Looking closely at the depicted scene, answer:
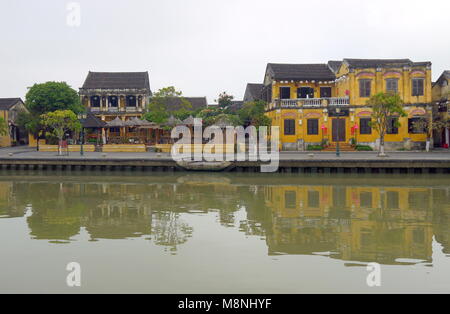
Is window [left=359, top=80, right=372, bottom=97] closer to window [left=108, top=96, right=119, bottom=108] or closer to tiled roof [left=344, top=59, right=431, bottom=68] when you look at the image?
tiled roof [left=344, top=59, right=431, bottom=68]

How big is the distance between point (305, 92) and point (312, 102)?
3106mm

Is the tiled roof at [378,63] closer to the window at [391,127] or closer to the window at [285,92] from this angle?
the window at [391,127]

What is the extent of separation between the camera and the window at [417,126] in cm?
3959

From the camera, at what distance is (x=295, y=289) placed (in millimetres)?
9695

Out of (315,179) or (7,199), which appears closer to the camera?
(7,199)

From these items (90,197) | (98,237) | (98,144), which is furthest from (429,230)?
(98,144)

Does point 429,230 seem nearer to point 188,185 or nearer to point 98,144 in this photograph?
point 188,185

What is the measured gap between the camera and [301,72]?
147 ft

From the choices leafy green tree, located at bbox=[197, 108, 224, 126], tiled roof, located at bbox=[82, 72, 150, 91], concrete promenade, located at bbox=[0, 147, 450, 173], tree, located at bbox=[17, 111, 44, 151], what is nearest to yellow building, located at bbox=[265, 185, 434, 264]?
concrete promenade, located at bbox=[0, 147, 450, 173]

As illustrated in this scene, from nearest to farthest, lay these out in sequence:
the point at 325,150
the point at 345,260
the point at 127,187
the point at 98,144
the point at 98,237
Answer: the point at 345,260, the point at 98,237, the point at 127,187, the point at 325,150, the point at 98,144

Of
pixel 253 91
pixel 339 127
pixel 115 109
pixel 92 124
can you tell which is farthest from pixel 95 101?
pixel 339 127

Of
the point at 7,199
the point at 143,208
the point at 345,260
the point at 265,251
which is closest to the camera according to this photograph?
the point at 345,260

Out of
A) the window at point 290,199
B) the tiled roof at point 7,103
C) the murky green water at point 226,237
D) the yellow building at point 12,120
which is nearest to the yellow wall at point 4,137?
the yellow building at point 12,120
